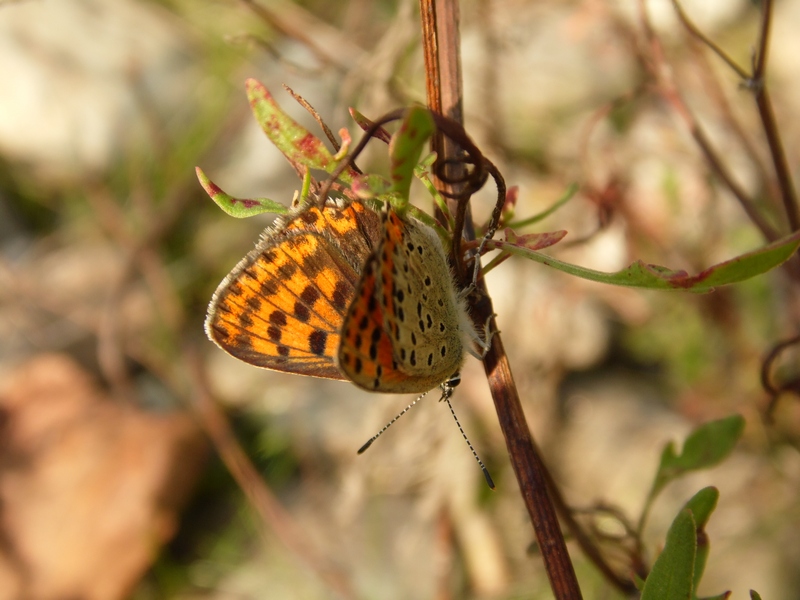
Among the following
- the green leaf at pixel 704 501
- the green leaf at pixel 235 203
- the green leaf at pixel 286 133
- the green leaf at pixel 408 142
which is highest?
the green leaf at pixel 408 142

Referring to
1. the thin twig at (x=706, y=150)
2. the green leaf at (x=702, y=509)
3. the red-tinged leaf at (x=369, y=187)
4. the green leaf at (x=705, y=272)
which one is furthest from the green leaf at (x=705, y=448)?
the red-tinged leaf at (x=369, y=187)

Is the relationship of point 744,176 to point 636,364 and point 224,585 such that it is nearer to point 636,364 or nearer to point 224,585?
point 636,364

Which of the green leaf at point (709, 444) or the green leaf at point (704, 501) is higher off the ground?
the green leaf at point (709, 444)

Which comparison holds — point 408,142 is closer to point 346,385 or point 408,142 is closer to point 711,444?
point 711,444

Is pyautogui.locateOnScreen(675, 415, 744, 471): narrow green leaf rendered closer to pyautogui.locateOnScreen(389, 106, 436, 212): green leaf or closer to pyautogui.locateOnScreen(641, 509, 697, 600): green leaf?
pyautogui.locateOnScreen(641, 509, 697, 600): green leaf

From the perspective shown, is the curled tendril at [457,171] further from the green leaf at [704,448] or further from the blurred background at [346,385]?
the blurred background at [346,385]

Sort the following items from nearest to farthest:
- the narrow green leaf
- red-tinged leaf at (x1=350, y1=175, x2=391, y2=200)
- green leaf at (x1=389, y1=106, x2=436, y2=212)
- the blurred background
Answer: green leaf at (x1=389, y1=106, x2=436, y2=212) → red-tinged leaf at (x1=350, y1=175, x2=391, y2=200) → the narrow green leaf → the blurred background

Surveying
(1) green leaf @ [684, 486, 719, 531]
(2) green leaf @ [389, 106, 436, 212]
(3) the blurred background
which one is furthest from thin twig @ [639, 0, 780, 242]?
(2) green leaf @ [389, 106, 436, 212]
